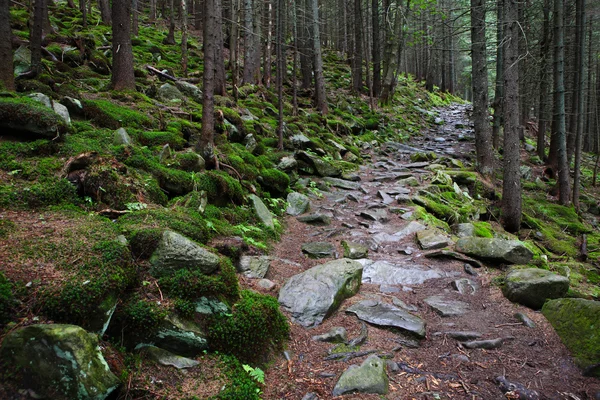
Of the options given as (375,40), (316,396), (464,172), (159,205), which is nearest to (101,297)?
(316,396)

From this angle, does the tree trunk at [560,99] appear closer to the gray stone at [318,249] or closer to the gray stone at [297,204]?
the gray stone at [297,204]

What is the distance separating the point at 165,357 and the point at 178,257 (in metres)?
1.00

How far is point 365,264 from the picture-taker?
598 centimetres

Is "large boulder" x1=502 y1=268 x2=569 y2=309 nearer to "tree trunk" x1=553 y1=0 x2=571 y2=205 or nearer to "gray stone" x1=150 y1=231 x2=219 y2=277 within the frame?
"gray stone" x1=150 y1=231 x2=219 y2=277

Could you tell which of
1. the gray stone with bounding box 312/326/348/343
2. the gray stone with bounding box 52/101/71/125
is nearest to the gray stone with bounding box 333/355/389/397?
the gray stone with bounding box 312/326/348/343

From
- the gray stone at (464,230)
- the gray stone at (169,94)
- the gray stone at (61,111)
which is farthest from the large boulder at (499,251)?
the gray stone at (169,94)

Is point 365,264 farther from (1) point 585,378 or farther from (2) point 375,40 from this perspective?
(2) point 375,40

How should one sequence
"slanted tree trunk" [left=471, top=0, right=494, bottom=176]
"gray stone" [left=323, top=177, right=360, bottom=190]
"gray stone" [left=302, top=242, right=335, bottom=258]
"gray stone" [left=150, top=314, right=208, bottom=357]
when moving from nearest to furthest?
"gray stone" [left=150, top=314, right=208, bottom=357]
"gray stone" [left=302, top=242, right=335, bottom=258]
"gray stone" [left=323, top=177, right=360, bottom=190]
"slanted tree trunk" [left=471, top=0, right=494, bottom=176]

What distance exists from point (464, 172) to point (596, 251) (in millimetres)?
4249

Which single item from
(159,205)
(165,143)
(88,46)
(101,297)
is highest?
(88,46)

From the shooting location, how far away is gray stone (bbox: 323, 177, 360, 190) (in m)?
10.5

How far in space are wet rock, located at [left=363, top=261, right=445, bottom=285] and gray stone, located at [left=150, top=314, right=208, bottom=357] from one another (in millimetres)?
3186

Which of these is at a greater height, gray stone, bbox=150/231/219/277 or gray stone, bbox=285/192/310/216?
gray stone, bbox=150/231/219/277

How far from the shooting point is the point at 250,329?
3361mm
